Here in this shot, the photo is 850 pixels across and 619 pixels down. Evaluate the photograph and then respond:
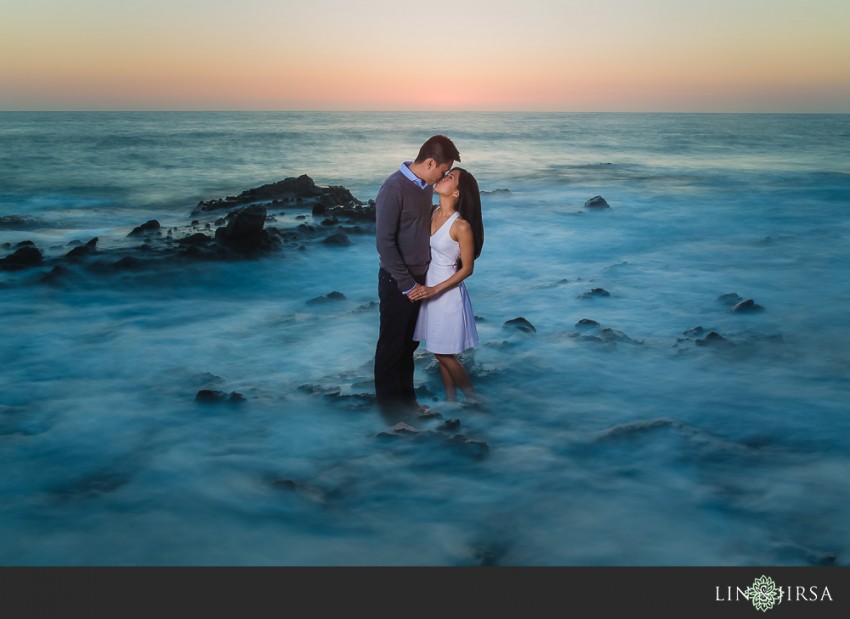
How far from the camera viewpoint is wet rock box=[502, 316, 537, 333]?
8.45 m

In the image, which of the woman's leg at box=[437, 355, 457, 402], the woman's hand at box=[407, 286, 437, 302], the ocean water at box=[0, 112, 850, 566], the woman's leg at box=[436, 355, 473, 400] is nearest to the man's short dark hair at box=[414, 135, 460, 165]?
the woman's hand at box=[407, 286, 437, 302]

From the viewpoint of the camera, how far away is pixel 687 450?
5.36 meters

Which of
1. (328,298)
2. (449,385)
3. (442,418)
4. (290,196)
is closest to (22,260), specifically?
(328,298)

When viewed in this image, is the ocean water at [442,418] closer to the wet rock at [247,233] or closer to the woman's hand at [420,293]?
the wet rock at [247,233]

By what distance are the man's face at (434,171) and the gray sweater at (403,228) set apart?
84mm

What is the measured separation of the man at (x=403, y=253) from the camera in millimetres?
4770

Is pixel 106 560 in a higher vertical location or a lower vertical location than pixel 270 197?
lower

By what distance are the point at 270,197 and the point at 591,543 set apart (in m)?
16.5

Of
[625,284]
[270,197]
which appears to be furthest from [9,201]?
[625,284]

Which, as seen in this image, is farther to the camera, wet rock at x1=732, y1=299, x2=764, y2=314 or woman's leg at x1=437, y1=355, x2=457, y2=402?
wet rock at x1=732, y1=299, x2=764, y2=314

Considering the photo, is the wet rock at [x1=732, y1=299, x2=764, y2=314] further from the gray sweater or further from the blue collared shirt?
the blue collared shirt

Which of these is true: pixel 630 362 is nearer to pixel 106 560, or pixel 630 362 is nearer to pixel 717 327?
pixel 717 327
